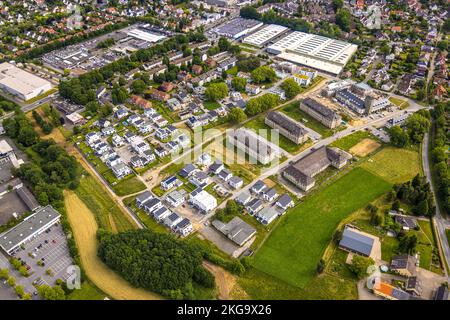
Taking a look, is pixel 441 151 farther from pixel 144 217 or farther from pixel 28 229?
pixel 28 229

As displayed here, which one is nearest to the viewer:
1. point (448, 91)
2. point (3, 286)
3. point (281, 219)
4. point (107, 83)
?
point (3, 286)

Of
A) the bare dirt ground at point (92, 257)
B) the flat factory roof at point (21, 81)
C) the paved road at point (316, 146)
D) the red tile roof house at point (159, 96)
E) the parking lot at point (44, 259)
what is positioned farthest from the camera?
the flat factory roof at point (21, 81)

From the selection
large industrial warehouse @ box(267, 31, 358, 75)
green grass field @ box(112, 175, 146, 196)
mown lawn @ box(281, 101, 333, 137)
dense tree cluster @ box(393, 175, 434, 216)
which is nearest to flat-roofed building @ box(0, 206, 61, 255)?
green grass field @ box(112, 175, 146, 196)

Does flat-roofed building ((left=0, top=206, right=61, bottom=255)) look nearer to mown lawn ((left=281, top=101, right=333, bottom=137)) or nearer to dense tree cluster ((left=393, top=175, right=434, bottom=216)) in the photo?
mown lawn ((left=281, top=101, right=333, bottom=137))

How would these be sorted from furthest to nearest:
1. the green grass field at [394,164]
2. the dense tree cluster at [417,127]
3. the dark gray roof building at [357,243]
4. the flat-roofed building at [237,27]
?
the flat-roofed building at [237,27], the dense tree cluster at [417,127], the green grass field at [394,164], the dark gray roof building at [357,243]

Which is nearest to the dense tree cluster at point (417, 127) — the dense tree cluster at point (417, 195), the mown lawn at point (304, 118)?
the dense tree cluster at point (417, 195)

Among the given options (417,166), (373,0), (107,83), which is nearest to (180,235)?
(417,166)

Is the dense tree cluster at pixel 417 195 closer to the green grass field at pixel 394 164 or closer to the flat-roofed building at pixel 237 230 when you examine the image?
the green grass field at pixel 394 164

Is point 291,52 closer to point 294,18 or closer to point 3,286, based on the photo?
point 294,18
